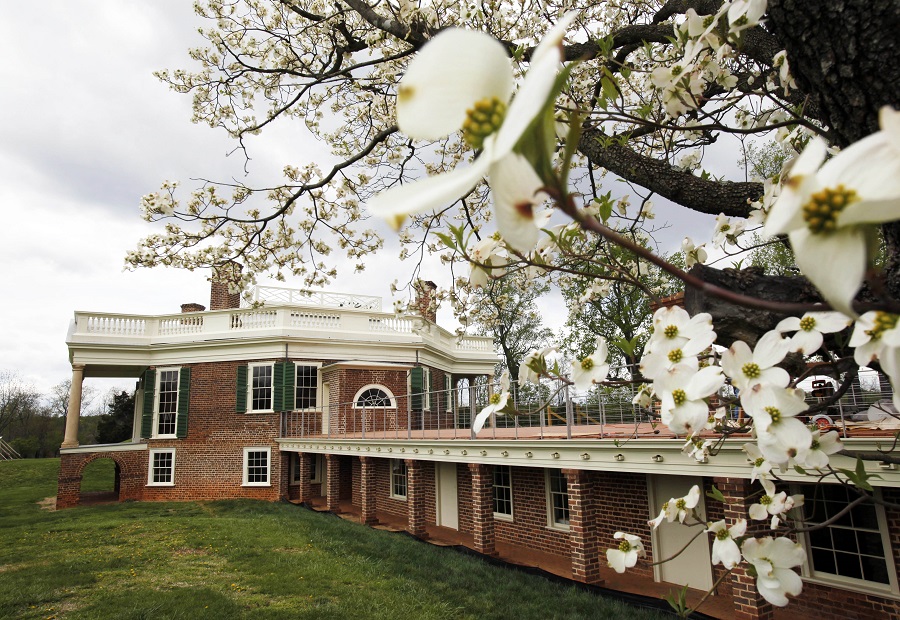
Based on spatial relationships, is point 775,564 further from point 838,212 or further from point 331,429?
point 331,429

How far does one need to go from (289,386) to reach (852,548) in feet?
52.0

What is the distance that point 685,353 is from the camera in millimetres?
1179

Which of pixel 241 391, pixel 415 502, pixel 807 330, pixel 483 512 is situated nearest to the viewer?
pixel 807 330

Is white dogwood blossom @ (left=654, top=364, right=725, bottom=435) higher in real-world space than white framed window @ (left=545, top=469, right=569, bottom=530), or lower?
higher

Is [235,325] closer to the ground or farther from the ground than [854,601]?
farther from the ground

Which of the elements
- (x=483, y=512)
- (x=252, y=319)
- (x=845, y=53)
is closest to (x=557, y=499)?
(x=483, y=512)

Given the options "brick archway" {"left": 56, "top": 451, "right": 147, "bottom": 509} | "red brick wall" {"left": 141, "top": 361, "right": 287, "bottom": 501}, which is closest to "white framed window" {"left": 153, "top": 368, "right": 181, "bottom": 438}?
"red brick wall" {"left": 141, "top": 361, "right": 287, "bottom": 501}

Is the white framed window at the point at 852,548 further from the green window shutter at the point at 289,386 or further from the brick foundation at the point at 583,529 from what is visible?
the green window shutter at the point at 289,386

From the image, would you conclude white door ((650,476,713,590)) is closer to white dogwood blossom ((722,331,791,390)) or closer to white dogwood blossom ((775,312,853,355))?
white dogwood blossom ((775,312,853,355))

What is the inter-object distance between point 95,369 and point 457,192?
24.1 metres

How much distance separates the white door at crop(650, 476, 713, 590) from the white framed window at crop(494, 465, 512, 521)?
333 centimetres

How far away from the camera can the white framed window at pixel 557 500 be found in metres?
9.78

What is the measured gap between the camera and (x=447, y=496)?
12859mm

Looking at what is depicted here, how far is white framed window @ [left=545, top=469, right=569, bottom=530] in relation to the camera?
978cm
